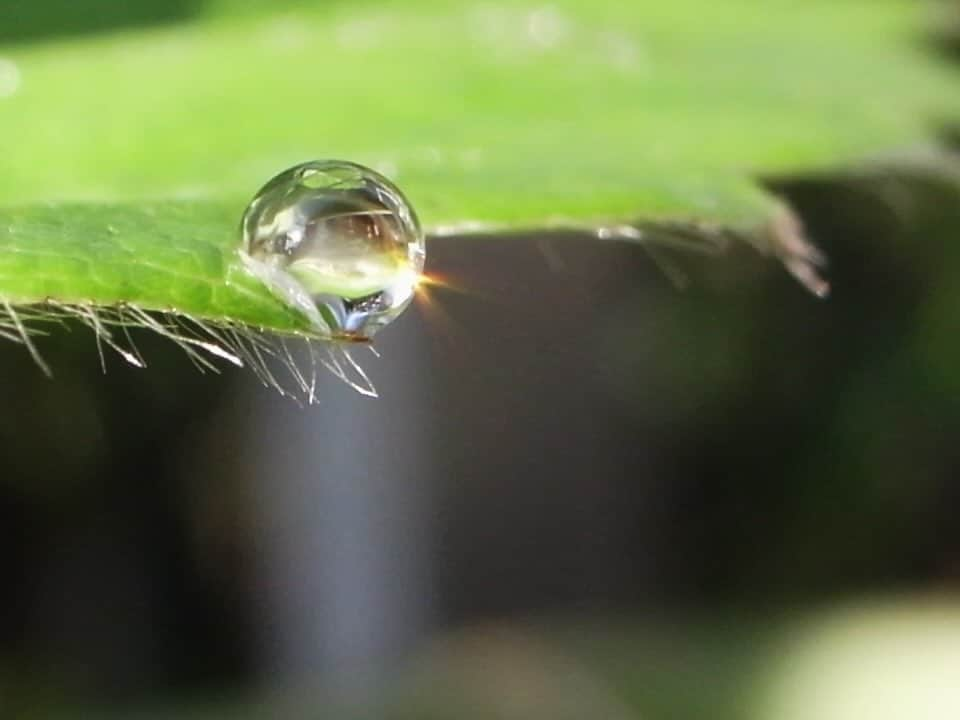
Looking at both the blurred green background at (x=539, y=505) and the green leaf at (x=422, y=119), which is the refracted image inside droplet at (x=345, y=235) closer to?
the green leaf at (x=422, y=119)

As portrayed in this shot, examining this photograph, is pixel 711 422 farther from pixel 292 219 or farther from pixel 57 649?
pixel 292 219

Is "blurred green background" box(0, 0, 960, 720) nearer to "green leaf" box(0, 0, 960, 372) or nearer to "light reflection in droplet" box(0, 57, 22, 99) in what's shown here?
"green leaf" box(0, 0, 960, 372)

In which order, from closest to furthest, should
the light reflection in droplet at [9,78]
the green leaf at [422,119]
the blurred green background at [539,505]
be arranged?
the green leaf at [422,119] → the light reflection in droplet at [9,78] → the blurred green background at [539,505]

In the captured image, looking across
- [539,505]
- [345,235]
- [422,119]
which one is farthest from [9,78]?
[539,505]

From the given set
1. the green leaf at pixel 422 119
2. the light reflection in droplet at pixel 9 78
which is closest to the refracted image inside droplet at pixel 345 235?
the green leaf at pixel 422 119

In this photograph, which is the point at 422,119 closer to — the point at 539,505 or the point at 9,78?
the point at 9,78
